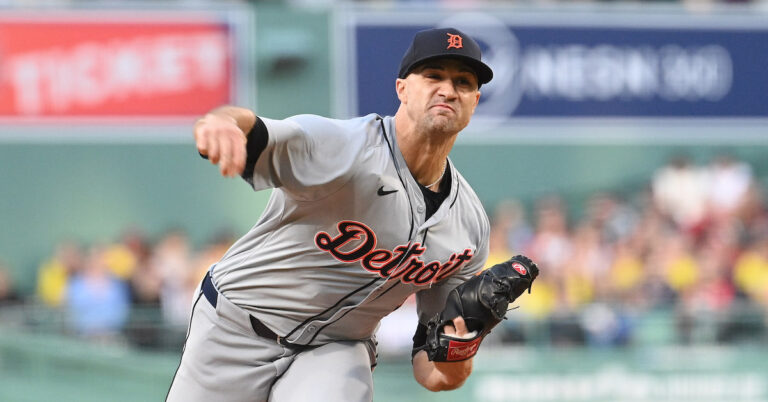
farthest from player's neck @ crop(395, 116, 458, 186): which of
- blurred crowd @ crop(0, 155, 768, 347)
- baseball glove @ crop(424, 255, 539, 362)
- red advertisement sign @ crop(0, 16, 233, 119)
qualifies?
red advertisement sign @ crop(0, 16, 233, 119)

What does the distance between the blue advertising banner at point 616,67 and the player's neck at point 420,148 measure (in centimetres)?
826

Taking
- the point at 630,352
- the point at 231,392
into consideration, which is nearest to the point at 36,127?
the point at 630,352

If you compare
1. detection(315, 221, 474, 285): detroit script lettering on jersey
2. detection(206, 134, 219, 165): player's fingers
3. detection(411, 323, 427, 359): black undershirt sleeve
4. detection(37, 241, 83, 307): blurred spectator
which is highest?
detection(206, 134, 219, 165): player's fingers

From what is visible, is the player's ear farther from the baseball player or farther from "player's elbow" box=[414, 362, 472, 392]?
"player's elbow" box=[414, 362, 472, 392]

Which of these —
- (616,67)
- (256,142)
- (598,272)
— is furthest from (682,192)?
(256,142)

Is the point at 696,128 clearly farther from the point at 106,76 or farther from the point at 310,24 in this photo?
the point at 106,76

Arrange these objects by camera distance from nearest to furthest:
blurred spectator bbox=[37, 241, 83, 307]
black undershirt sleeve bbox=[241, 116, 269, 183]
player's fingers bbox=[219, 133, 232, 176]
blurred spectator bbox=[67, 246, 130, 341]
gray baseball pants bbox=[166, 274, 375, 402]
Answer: player's fingers bbox=[219, 133, 232, 176] → black undershirt sleeve bbox=[241, 116, 269, 183] → gray baseball pants bbox=[166, 274, 375, 402] → blurred spectator bbox=[67, 246, 130, 341] → blurred spectator bbox=[37, 241, 83, 307]

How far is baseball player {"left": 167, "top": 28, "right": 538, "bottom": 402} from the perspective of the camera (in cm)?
370

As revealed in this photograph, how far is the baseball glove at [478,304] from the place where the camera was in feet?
12.9

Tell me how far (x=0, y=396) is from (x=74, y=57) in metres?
4.43

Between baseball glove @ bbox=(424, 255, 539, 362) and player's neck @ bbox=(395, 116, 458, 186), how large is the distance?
445 millimetres

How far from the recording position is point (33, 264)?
11508 mm

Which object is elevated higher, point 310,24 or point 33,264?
point 310,24

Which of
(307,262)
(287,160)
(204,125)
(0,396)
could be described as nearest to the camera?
(204,125)
